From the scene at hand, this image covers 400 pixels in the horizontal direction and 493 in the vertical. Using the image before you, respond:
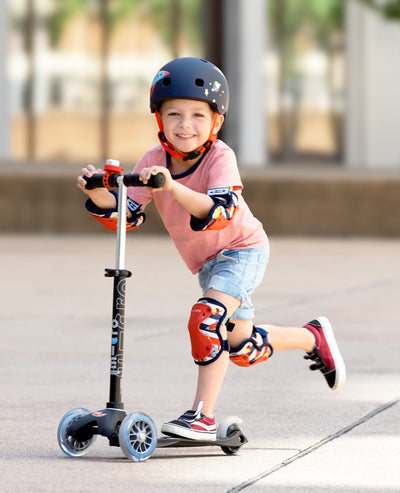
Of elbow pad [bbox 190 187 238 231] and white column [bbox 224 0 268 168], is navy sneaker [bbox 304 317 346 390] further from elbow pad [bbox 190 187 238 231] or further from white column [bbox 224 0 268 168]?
white column [bbox 224 0 268 168]

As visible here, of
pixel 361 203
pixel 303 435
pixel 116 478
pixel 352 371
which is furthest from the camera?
pixel 361 203

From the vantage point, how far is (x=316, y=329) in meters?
5.67

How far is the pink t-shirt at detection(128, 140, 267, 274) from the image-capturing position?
498 cm

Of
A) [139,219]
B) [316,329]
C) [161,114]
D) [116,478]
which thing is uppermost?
[161,114]

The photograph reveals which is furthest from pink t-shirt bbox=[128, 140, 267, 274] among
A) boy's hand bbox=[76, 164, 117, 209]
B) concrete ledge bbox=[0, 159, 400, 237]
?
concrete ledge bbox=[0, 159, 400, 237]

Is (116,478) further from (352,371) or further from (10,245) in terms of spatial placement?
(10,245)

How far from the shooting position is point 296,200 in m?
15.9

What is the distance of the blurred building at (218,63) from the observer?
2989 cm

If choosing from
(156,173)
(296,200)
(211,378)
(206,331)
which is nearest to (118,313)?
(206,331)

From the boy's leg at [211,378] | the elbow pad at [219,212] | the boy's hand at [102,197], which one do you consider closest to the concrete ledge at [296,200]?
the boy's hand at [102,197]

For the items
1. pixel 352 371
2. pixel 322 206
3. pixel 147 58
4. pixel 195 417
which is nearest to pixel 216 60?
pixel 147 58

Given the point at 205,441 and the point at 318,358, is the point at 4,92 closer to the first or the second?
the point at 318,358

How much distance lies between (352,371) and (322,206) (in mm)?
8971

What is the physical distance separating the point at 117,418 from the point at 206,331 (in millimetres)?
474
